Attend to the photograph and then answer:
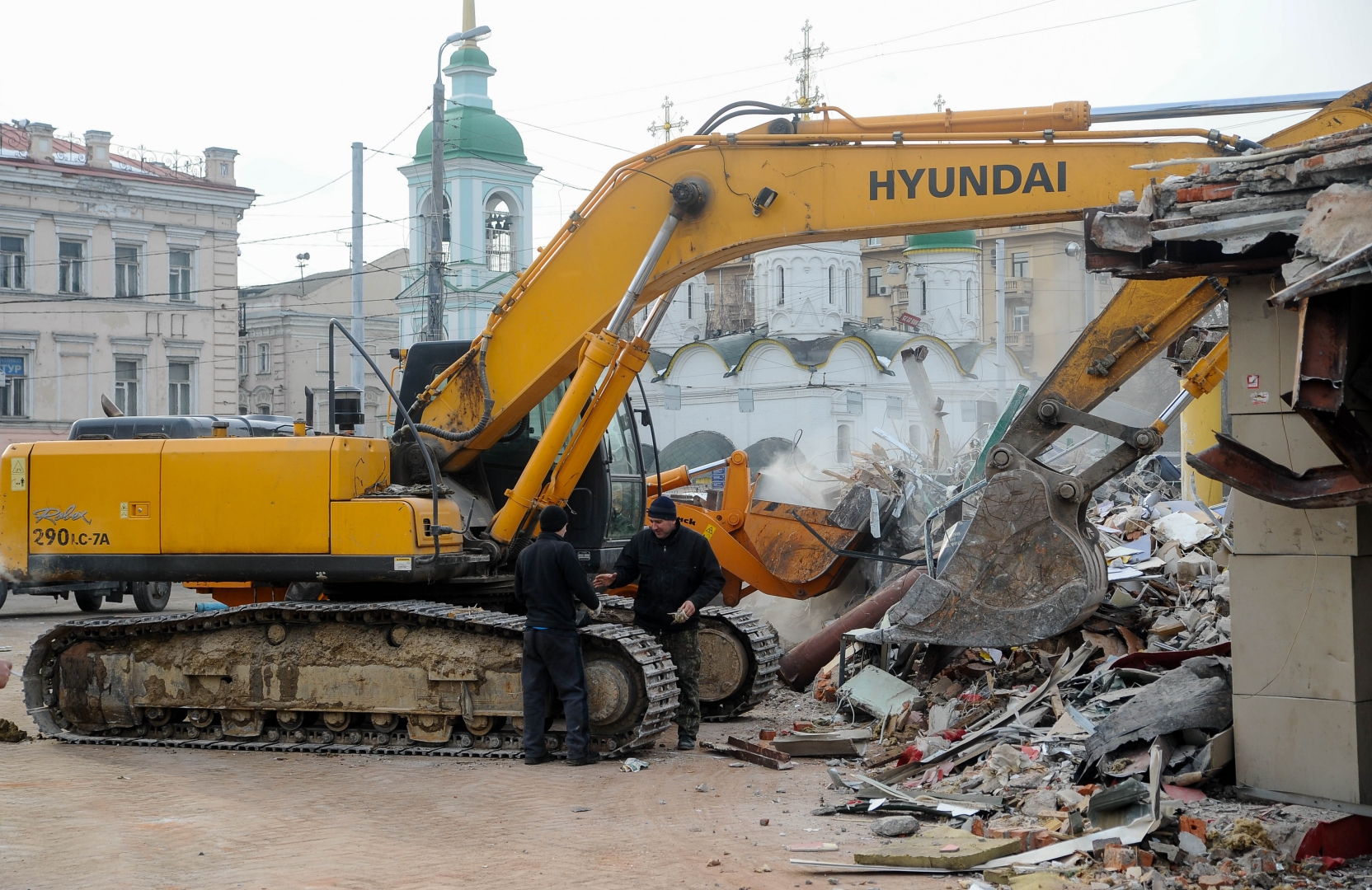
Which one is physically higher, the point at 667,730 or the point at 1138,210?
the point at 1138,210

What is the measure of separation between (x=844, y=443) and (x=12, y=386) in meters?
23.0

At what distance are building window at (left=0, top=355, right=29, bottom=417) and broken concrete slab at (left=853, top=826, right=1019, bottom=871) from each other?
3383 cm

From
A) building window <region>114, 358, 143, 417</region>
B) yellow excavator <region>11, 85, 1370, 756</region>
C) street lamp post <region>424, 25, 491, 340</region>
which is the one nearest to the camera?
yellow excavator <region>11, 85, 1370, 756</region>

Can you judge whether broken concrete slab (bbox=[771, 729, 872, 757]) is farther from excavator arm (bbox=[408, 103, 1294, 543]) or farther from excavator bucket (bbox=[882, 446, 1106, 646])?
excavator arm (bbox=[408, 103, 1294, 543])

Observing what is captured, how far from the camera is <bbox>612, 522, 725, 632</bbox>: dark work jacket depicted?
376 inches

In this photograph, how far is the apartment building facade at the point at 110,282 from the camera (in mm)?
35375

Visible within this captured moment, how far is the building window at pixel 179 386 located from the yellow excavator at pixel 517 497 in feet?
95.1

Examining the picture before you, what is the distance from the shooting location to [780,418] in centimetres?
4341

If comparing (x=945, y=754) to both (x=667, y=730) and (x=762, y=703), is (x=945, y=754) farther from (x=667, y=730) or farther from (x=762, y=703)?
(x=762, y=703)

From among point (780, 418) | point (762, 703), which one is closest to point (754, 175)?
point (762, 703)

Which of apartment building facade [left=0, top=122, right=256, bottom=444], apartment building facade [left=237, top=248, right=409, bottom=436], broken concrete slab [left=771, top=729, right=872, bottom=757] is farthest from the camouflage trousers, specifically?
apartment building facade [left=237, top=248, right=409, bottom=436]

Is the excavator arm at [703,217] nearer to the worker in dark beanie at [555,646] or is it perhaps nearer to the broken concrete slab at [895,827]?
the worker in dark beanie at [555,646]

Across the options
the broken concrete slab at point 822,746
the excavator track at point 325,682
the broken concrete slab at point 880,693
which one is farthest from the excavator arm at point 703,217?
the broken concrete slab at point 880,693

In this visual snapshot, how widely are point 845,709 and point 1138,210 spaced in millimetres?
5050
